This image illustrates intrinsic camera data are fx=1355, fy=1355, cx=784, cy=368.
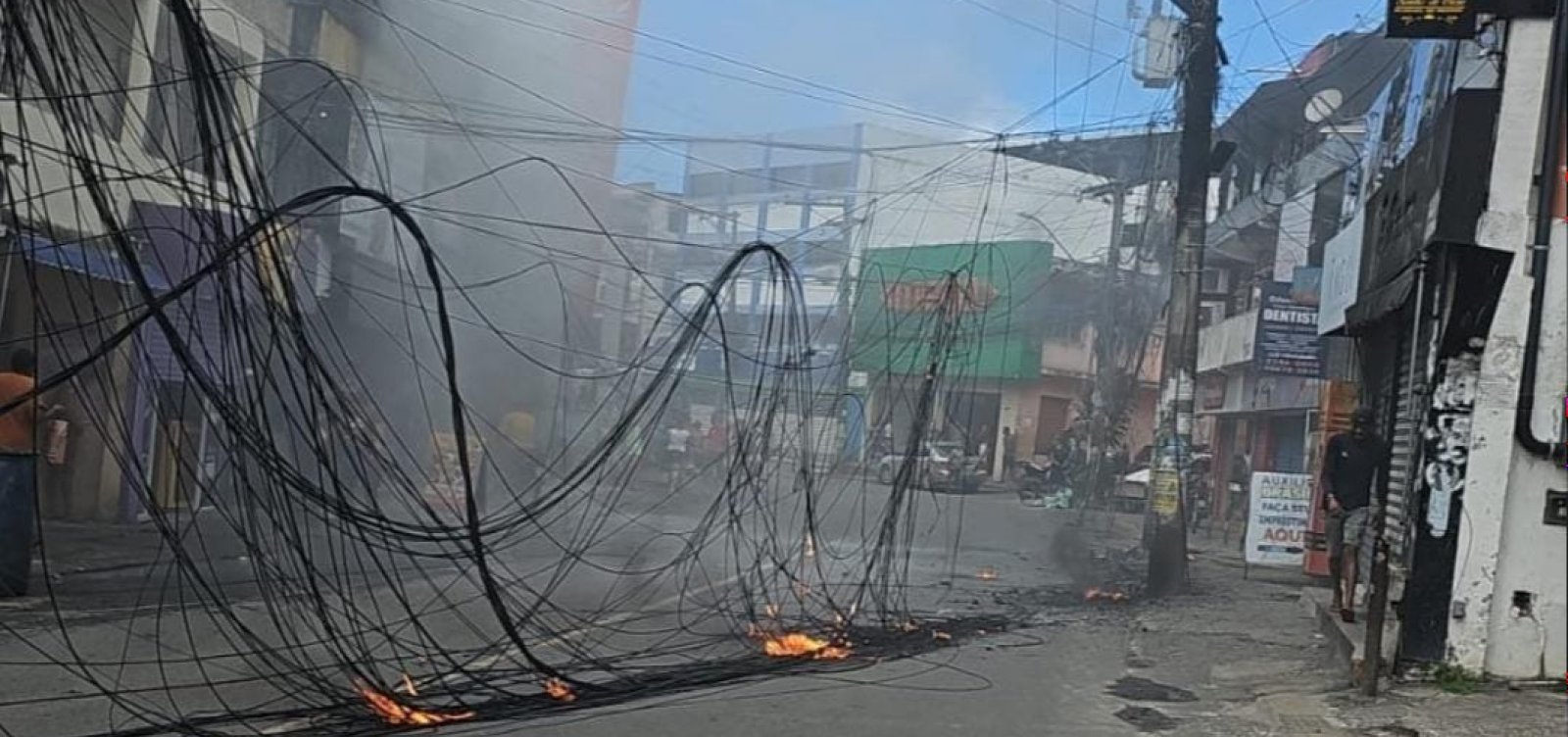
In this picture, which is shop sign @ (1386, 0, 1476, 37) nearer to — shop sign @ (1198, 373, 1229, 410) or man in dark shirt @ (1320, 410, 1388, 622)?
man in dark shirt @ (1320, 410, 1388, 622)

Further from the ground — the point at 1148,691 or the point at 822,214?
the point at 822,214

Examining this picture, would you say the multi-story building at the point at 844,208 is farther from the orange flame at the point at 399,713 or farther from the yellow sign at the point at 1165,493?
the orange flame at the point at 399,713

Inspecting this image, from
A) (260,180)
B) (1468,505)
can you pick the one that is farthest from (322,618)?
(1468,505)

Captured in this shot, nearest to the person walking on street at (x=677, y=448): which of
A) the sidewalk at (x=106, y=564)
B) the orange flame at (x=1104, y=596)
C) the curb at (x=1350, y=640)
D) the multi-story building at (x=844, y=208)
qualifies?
the multi-story building at (x=844, y=208)

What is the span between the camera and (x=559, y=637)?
6961 millimetres

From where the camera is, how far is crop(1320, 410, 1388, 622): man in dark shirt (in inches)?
330

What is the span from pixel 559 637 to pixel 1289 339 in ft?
45.9

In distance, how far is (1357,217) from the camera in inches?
408

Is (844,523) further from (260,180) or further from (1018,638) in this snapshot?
(260,180)

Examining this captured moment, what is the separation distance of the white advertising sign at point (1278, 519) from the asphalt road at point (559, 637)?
5.99 feet

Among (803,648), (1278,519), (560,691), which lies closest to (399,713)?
(560,691)

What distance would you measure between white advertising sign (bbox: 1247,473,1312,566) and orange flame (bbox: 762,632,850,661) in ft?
23.6

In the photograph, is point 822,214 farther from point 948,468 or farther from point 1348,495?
point 1348,495

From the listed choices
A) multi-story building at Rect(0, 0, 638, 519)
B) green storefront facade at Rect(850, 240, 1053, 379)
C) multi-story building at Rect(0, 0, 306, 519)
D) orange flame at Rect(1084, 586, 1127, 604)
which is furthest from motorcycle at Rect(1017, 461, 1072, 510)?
multi-story building at Rect(0, 0, 306, 519)
